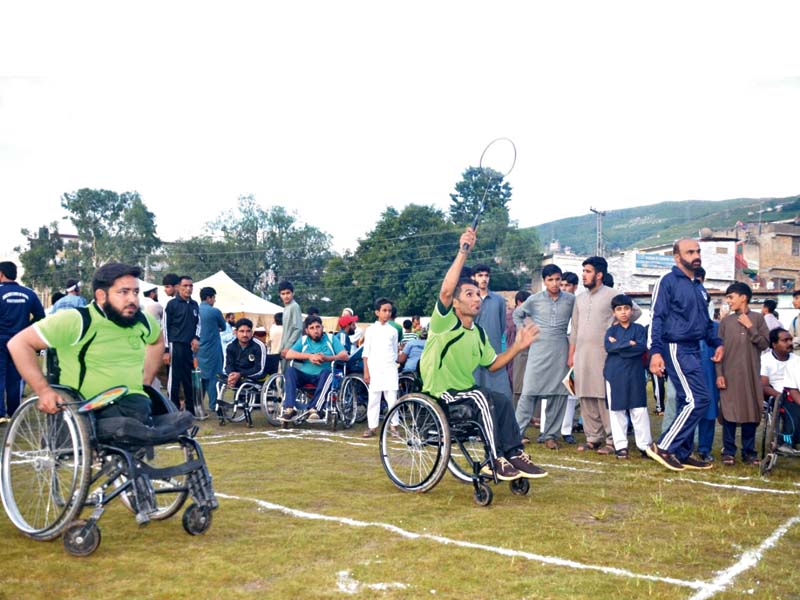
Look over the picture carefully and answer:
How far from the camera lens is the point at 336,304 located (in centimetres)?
7288

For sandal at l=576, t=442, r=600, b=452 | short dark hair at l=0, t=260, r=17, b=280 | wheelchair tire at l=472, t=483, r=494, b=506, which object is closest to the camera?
wheelchair tire at l=472, t=483, r=494, b=506

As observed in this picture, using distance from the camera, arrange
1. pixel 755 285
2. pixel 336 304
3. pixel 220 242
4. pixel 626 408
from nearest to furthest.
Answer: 1. pixel 626 408
2. pixel 755 285
3. pixel 336 304
4. pixel 220 242

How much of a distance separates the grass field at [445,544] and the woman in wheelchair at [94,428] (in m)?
0.21

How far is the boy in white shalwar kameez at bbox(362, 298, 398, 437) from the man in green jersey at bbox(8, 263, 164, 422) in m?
5.52

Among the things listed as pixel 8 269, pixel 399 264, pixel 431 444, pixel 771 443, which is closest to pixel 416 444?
pixel 431 444

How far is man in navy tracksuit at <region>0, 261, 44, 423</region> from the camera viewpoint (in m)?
10.7

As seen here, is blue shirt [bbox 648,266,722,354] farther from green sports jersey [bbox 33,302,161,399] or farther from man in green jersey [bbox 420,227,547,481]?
green sports jersey [bbox 33,302,161,399]

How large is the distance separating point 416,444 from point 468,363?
778 millimetres

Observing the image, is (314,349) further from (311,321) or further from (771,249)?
(771,249)

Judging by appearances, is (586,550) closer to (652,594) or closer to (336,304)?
(652,594)

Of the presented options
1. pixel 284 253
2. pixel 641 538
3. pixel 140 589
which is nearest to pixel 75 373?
pixel 140 589

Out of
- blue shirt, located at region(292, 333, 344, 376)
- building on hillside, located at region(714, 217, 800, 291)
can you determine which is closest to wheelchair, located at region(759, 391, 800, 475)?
blue shirt, located at region(292, 333, 344, 376)

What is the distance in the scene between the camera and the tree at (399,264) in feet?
221

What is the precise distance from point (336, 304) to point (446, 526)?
67694mm
